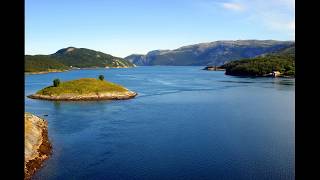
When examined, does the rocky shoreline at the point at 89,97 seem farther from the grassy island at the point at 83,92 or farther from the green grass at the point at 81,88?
the green grass at the point at 81,88

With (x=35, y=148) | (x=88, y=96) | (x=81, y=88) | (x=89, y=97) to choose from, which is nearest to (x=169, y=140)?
(x=35, y=148)

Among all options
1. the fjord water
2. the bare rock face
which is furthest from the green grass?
the bare rock face

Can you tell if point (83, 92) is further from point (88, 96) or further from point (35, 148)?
point (35, 148)

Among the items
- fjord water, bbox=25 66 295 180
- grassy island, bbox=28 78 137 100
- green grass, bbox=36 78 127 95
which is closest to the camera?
fjord water, bbox=25 66 295 180

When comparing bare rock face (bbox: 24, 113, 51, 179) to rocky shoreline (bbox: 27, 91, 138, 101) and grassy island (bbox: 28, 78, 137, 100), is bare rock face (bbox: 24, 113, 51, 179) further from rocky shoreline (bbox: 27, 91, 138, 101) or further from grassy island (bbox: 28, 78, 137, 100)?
grassy island (bbox: 28, 78, 137, 100)

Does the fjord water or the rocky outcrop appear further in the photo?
the rocky outcrop
